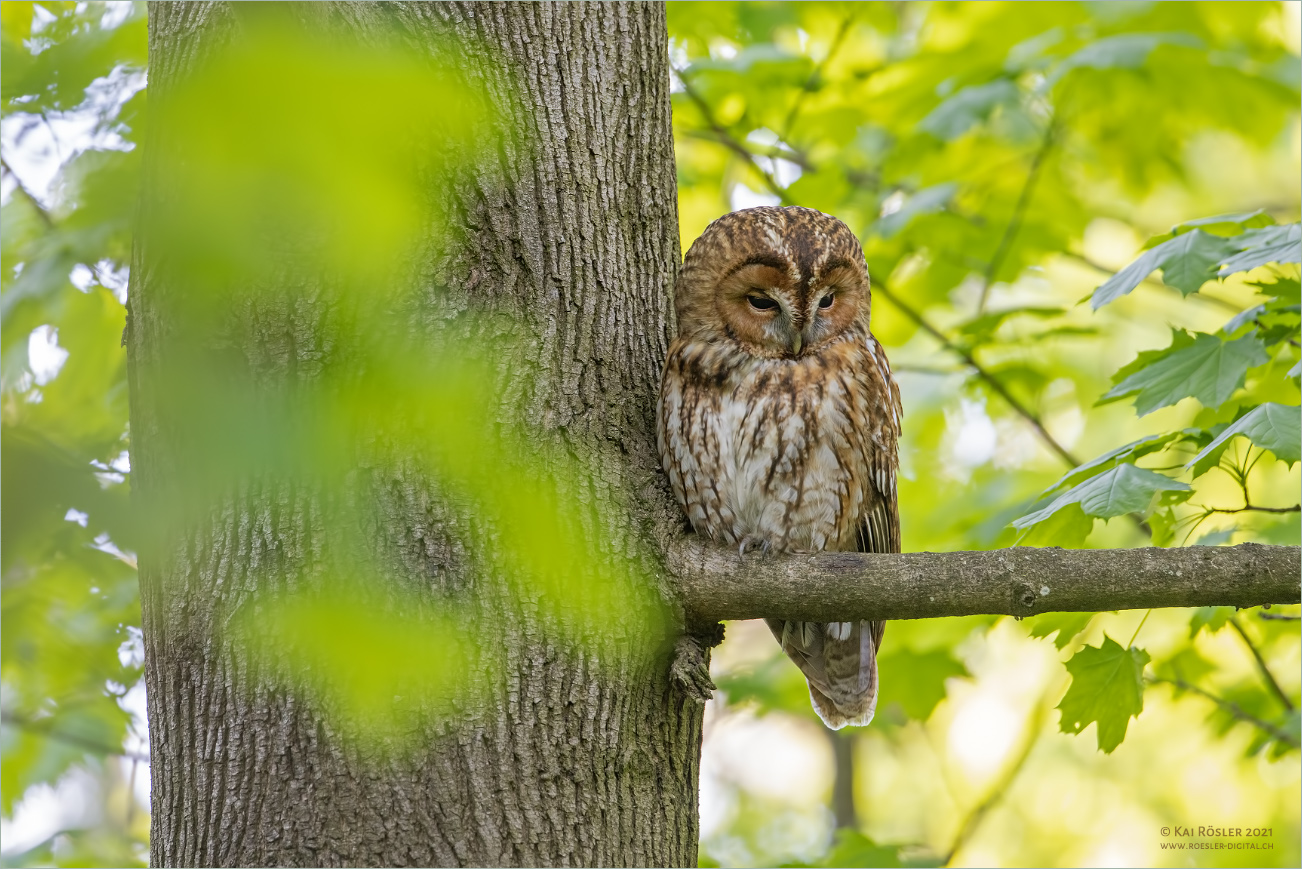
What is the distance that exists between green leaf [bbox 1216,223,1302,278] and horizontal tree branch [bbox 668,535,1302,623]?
20.8 inches

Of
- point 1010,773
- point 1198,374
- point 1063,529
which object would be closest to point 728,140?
point 1198,374

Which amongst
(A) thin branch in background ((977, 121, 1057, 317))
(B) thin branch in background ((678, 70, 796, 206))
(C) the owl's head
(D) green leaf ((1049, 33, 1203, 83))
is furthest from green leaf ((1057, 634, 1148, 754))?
(B) thin branch in background ((678, 70, 796, 206))

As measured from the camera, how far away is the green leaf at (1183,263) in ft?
7.05

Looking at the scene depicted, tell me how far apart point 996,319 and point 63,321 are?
2.35 meters

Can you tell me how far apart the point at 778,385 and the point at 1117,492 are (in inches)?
31.8

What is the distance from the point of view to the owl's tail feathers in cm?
282

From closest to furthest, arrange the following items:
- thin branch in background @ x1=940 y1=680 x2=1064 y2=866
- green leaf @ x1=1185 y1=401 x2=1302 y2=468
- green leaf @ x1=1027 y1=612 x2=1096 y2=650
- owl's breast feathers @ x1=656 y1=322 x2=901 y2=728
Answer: green leaf @ x1=1185 y1=401 x2=1302 y2=468 → green leaf @ x1=1027 y1=612 x2=1096 y2=650 → owl's breast feathers @ x1=656 y1=322 x2=901 y2=728 → thin branch in background @ x1=940 y1=680 x2=1064 y2=866

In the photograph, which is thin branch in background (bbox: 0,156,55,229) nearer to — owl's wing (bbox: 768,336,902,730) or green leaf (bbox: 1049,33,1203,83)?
owl's wing (bbox: 768,336,902,730)

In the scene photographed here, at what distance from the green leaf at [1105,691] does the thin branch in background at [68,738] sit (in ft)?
7.64

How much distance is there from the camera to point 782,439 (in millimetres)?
2449

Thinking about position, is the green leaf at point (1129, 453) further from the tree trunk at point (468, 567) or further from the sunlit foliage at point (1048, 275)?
the tree trunk at point (468, 567)

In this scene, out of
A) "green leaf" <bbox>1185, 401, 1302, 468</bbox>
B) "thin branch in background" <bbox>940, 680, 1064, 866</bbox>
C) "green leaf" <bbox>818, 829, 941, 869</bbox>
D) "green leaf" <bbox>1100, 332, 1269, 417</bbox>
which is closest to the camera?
"green leaf" <bbox>1185, 401, 1302, 468</bbox>

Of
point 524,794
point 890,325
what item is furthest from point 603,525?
point 890,325

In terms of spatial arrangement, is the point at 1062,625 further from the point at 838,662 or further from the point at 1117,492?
the point at 838,662
